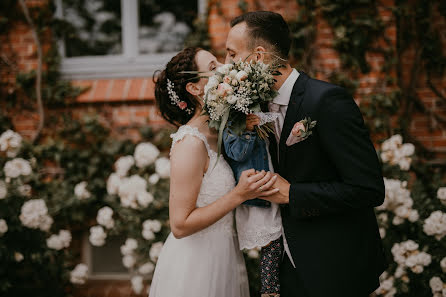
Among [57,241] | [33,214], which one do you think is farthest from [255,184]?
[57,241]

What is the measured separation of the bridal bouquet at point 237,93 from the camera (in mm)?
1701

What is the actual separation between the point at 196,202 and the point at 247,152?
1.36 feet

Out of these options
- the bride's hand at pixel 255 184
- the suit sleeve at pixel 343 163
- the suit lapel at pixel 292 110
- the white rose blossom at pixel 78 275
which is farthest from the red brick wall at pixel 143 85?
the bride's hand at pixel 255 184

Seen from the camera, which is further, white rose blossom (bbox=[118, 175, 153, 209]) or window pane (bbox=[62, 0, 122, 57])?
window pane (bbox=[62, 0, 122, 57])

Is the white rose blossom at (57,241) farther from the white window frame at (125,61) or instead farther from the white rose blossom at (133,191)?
the white window frame at (125,61)

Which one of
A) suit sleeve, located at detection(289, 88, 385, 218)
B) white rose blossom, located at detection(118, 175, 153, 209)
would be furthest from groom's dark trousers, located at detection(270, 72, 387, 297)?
white rose blossom, located at detection(118, 175, 153, 209)

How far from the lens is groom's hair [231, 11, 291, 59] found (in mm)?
2047

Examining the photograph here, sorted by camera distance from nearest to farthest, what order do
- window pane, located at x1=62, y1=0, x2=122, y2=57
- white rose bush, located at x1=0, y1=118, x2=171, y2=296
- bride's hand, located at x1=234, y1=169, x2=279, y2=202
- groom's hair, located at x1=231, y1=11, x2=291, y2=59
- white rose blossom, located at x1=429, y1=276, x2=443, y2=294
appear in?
bride's hand, located at x1=234, y1=169, x2=279, y2=202, groom's hair, located at x1=231, y1=11, x2=291, y2=59, white rose blossom, located at x1=429, y1=276, x2=443, y2=294, white rose bush, located at x1=0, y1=118, x2=171, y2=296, window pane, located at x1=62, y1=0, x2=122, y2=57

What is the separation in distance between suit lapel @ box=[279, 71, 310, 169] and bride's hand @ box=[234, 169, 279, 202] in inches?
6.0

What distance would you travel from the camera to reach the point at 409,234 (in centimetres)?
306

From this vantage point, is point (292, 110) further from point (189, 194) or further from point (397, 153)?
point (397, 153)

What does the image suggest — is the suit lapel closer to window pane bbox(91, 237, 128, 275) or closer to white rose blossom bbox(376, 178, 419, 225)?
white rose blossom bbox(376, 178, 419, 225)

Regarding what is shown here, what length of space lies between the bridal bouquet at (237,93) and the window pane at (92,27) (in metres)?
2.97

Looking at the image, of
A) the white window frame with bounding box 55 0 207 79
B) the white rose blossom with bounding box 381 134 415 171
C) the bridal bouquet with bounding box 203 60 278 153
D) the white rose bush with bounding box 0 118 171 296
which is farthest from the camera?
the white window frame with bounding box 55 0 207 79
